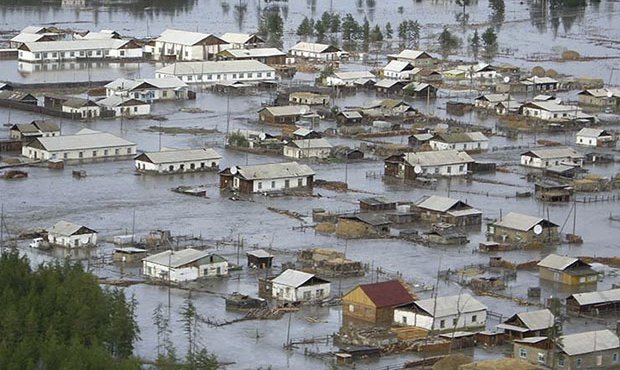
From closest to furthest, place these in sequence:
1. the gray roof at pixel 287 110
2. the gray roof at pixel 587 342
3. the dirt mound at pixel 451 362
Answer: the dirt mound at pixel 451 362 → the gray roof at pixel 587 342 → the gray roof at pixel 287 110

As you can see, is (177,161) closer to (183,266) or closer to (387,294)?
(183,266)

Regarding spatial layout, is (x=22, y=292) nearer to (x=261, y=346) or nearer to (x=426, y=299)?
(x=261, y=346)

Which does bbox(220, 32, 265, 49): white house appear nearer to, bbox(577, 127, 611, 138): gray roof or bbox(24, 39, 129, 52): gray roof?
bbox(24, 39, 129, 52): gray roof

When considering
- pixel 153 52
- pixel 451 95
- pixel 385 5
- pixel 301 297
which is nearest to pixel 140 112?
pixel 451 95

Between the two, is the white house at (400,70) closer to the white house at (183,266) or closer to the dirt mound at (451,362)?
the white house at (183,266)

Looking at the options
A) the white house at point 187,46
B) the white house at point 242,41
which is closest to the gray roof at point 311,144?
the white house at point 187,46

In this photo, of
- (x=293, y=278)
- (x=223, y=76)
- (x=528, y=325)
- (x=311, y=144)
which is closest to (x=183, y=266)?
(x=293, y=278)

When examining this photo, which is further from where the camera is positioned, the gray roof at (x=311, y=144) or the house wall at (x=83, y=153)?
the gray roof at (x=311, y=144)
